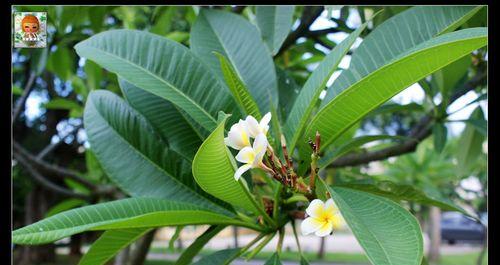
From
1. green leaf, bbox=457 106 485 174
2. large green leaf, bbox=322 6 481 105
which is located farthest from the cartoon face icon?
green leaf, bbox=457 106 485 174

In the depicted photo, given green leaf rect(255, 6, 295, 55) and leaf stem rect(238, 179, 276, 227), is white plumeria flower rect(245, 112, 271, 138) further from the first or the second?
green leaf rect(255, 6, 295, 55)

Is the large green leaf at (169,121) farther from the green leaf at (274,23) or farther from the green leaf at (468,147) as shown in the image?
the green leaf at (468,147)

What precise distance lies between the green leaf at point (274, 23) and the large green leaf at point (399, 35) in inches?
7.6

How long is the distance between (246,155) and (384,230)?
16cm

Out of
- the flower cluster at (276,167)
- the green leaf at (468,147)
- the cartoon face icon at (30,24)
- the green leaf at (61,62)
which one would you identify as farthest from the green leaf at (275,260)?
the green leaf at (61,62)

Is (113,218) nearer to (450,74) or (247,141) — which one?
(247,141)

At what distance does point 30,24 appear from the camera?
2.57ft

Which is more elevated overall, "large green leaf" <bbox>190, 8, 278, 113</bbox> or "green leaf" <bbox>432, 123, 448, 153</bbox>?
"large green leaf" <bbox>190, 8, 278, 113</bbox>

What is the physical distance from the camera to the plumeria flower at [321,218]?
550 millimetres

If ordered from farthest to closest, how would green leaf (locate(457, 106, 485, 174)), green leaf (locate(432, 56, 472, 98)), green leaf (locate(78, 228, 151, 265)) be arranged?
green leaf (locate(457, 106, 485, 174)) < green leaf (locate(432, 56, 472, 98)) < green leaf (locate(78, 228, 151, 265))

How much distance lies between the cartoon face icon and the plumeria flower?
50cm

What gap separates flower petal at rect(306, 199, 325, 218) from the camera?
55 cm

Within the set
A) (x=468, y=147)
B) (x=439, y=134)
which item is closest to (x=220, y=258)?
(x=439, y=134)
